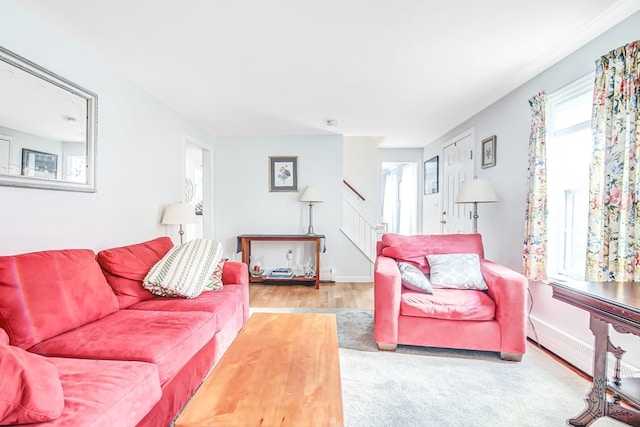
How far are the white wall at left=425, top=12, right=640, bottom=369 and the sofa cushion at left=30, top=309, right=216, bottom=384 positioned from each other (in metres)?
2.58

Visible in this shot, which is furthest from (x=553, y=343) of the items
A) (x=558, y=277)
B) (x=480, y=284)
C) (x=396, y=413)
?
(x=396, y=413)

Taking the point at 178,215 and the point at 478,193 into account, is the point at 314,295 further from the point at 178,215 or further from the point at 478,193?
the point at 478,193

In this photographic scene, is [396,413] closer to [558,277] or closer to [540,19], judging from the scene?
[558,277]

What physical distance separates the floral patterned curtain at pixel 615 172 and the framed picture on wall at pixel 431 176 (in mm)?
3213

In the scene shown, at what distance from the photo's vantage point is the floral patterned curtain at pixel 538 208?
7.98ft

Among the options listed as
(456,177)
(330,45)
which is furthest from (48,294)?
(456,177)

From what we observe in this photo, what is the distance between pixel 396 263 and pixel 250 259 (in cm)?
264

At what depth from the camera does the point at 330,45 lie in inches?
83.2

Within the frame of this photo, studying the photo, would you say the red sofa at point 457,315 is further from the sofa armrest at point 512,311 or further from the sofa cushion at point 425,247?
the sofa cushion at point 425,247

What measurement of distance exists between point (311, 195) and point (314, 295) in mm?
1408

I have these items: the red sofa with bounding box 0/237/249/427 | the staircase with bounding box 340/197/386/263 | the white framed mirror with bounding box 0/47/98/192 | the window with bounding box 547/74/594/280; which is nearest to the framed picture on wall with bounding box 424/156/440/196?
the staircase with bounding box 340/197/386/263

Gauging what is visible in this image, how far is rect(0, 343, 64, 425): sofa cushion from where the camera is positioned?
83 cm

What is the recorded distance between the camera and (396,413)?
1645mm

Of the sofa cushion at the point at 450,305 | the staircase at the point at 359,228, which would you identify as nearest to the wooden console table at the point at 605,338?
the sofa cushion at the point at 450,305
